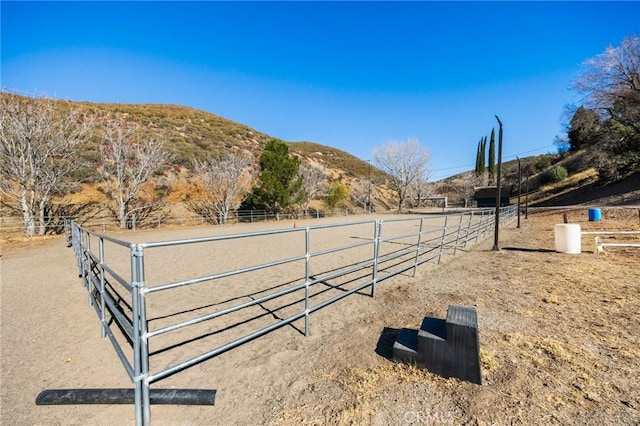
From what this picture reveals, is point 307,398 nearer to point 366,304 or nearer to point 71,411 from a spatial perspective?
point 71,411

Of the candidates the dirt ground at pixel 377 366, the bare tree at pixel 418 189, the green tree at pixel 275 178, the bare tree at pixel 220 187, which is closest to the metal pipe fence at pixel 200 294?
the dirt ground at pixel 377 366

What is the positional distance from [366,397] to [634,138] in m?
38.7

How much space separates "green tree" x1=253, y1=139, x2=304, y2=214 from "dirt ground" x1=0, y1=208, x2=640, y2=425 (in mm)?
22581

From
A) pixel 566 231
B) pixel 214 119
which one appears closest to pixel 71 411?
pixel 566 231

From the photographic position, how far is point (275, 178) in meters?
27.8

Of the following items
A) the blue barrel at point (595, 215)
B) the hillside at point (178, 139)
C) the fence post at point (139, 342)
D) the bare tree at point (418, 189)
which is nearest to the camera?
the fence post at point (139, 342)

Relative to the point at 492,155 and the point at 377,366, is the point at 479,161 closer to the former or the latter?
the point at 492,155

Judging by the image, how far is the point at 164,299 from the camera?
17.3 ft

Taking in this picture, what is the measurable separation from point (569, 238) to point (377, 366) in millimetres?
8895

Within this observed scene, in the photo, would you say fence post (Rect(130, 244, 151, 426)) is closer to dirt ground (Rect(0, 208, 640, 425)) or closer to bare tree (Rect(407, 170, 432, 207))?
dirt ground (Rect(0, 208, 640, 425))

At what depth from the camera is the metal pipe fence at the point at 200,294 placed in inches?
87.9

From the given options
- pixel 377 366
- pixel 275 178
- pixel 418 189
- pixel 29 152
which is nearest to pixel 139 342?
pixel 377 366

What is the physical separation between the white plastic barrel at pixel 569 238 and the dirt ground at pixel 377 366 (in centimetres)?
331

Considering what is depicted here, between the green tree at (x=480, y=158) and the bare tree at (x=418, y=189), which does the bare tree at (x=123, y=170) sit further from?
the green tree at (x=480, y=158)
